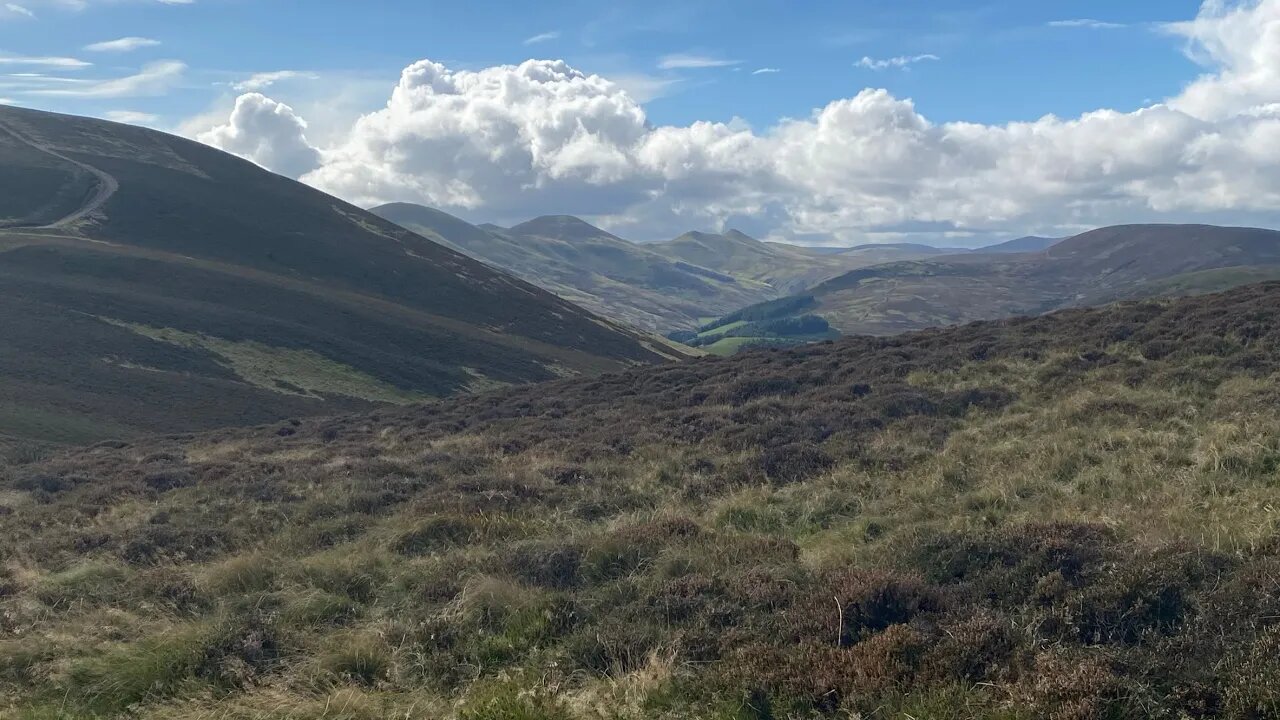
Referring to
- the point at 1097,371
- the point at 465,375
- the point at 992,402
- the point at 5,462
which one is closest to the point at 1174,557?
the point at 992,402

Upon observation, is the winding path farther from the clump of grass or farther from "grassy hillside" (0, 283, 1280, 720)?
the clump of grass

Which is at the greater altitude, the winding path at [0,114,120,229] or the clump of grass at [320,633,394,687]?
the winding path at [0,114,120,229]

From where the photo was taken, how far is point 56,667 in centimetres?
682

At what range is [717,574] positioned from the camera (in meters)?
7.75

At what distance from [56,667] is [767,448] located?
11502 mm

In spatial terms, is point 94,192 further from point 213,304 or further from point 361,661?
point 361,661

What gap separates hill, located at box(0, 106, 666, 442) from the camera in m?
46.5

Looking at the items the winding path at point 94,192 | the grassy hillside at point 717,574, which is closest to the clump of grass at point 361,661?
the grassy hillside at point 717,574

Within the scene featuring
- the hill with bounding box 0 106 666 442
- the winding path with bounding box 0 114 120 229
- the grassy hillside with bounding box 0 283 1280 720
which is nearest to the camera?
the grassy hillside with bounding box 0 283 1280 720

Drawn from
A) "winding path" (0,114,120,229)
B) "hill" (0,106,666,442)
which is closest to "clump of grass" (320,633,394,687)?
"hill" (0,106,666,442)

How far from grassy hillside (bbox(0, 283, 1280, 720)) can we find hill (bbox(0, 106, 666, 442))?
91.3 feet

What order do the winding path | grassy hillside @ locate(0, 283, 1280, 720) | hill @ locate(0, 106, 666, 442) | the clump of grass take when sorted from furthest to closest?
the winding path < hill @ locate(0, 106, 666, 442) < the clump of grass < grassy hillside @ locate(0, 283, 1280, 720)

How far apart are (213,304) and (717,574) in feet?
233

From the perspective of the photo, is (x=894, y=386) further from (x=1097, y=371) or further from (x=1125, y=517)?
(x=1125, y=517)
